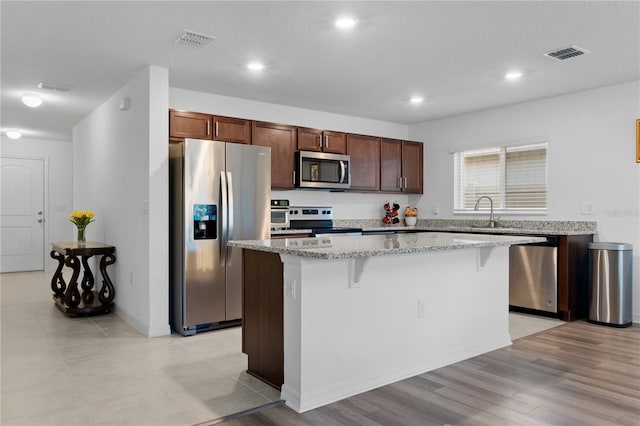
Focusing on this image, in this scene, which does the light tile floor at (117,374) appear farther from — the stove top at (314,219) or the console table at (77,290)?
the stove top at (314,219)

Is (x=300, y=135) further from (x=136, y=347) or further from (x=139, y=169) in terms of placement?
(x=136, y=347)

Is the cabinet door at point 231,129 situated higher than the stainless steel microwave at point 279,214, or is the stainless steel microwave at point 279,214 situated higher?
the cabinet door at point 231,129

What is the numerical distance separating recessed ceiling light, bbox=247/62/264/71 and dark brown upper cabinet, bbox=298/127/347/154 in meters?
1.41

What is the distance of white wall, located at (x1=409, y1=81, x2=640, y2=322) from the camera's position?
462 cm

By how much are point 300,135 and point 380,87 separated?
1.18 m

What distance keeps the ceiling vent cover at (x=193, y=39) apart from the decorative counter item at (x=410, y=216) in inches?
160

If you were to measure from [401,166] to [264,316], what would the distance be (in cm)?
414

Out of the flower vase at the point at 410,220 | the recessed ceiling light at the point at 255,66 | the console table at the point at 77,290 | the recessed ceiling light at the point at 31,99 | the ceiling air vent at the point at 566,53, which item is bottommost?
the console table at the point at 77,290

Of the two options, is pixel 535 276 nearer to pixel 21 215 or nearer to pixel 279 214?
pixel 279 214

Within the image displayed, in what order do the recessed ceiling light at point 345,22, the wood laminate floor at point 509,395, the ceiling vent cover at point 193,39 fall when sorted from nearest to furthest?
the wood laminate floor at point 509,395, the recessed ceiling light at point 345,22, the ceiling vent cover at point 193,39

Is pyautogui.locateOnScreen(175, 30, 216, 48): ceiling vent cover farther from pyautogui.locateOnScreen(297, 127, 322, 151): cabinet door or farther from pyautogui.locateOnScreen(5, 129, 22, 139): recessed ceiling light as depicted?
pyautogui.locateOnScreen(5, 129, 22, 139): recessed ceiling light

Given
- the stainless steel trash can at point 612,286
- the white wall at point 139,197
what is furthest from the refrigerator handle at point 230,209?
the stainless steel trash can at point 612,286

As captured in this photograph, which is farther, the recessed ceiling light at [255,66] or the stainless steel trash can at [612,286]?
the stainless steel trash can at [612,286]

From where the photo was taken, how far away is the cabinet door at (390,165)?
634cm
